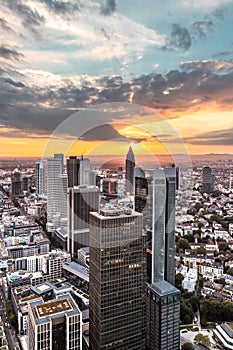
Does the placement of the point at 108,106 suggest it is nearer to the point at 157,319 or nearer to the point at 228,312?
the point at 157,319

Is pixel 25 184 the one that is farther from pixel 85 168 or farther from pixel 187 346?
→ pixel 187 346

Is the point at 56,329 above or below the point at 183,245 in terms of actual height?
above

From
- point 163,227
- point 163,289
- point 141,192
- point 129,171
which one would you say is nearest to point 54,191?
point 141,192

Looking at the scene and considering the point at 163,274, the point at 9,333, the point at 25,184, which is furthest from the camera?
the point at 25,184

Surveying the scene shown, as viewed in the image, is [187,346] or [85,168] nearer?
[187,346]

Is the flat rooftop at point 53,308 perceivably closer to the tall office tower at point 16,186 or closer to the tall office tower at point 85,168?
the tall office tower at point 85,168

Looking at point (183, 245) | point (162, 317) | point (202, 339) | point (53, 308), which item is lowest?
point (202, 339)

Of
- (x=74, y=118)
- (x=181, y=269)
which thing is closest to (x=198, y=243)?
(x=181, y=269)
